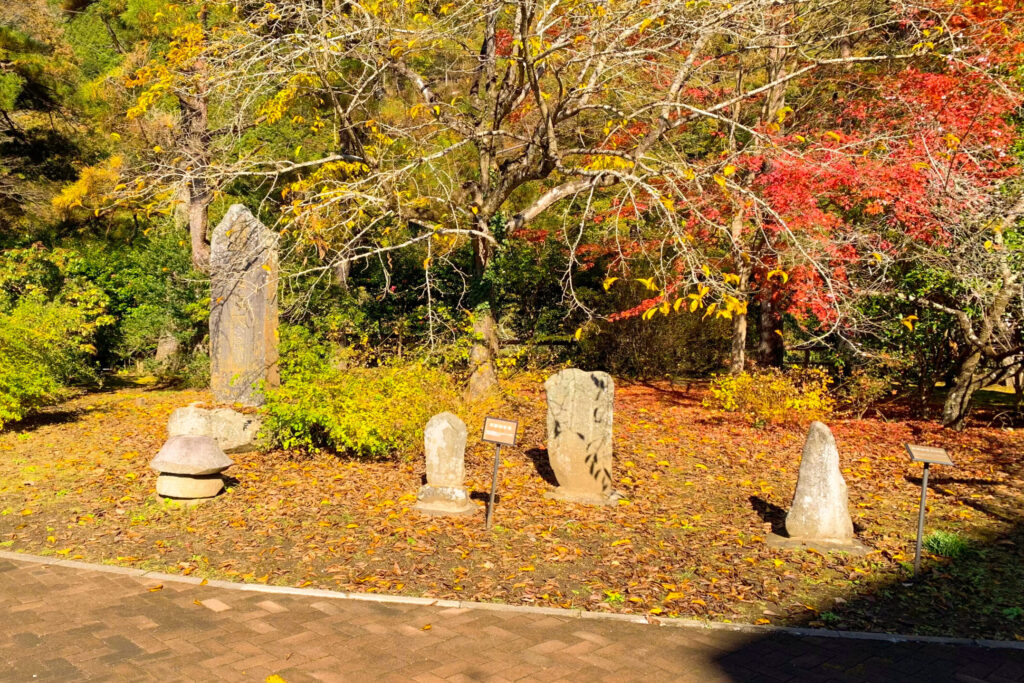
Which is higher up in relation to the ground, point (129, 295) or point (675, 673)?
point (129, 295)

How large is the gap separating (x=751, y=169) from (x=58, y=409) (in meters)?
13.0

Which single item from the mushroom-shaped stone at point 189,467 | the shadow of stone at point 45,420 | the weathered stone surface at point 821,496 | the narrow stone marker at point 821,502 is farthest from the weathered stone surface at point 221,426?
the weathered stone surface at point 821,496

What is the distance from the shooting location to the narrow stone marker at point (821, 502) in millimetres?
6883

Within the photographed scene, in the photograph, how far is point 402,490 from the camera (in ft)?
27.7

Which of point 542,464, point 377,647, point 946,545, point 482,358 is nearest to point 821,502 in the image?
point 946,545

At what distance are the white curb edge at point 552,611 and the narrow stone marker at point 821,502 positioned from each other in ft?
5.17

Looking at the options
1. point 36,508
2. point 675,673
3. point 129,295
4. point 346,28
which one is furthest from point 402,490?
point 129,295

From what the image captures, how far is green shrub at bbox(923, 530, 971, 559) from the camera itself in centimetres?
683

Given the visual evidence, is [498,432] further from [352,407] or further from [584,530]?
[352,407]

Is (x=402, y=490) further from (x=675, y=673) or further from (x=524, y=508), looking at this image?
(x=675, y=673)

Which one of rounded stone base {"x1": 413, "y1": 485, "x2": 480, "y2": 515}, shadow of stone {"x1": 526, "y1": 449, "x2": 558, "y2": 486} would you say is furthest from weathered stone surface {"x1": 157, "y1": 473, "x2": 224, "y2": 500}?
shadow of stone {"x1": 526, "y1": 449, "x2": 558, "y2": 486}

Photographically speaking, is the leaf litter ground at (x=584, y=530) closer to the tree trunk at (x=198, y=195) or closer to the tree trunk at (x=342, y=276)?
the tree trunk at (x=342, y=276)

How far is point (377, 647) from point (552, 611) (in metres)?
1.36

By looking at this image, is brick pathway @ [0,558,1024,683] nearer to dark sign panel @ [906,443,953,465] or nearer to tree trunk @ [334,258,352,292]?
dark sign panel @ [906,443,953,465]
